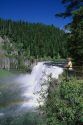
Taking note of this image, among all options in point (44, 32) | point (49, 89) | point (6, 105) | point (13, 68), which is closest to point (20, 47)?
point (44, 32)

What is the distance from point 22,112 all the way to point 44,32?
144 meters

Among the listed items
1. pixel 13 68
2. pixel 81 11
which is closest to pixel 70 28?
pixel 81 11

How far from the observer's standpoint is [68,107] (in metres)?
16.2

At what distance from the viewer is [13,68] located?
95.6 meters

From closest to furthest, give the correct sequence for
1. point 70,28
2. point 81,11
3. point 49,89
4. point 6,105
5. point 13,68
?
point 49,89 → point 81,11 → point 70,28 → point 6,105 → point 13,68

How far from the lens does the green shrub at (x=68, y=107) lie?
16000mm

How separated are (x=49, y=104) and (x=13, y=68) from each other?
7857 centimetres

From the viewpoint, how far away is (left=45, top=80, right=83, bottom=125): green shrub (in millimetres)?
16000

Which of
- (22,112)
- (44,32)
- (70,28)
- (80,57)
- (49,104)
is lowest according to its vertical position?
(22,112)

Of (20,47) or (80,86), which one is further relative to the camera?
(20,47)

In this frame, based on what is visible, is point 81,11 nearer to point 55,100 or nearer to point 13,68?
point 55,100

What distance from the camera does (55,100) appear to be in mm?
17031

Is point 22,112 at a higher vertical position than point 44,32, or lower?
lower

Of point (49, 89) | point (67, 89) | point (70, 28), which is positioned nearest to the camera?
point (67, 89)
